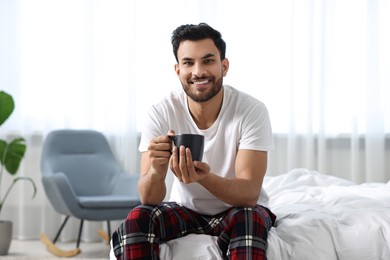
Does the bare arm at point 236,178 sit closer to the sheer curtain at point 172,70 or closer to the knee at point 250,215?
the knee at point 250,215

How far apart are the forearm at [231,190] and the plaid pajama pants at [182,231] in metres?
0.03

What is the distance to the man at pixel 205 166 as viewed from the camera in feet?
6.21

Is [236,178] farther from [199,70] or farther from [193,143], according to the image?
[199,70]

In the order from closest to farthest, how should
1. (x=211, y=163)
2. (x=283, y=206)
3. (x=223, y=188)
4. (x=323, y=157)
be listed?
(x=223, y=188) → (x=211, y=163) → (x=283, y=206) → (x=323, y=157)

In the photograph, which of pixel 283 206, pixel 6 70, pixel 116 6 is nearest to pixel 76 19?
pixel 116 6

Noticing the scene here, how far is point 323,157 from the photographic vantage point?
14.8ft

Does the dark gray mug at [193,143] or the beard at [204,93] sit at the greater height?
the beard at [204,93]

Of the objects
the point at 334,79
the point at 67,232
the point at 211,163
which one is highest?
the point at 334,79

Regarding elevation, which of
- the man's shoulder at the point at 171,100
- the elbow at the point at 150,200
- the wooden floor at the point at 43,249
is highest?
the man's shoulder at the point at 171,100

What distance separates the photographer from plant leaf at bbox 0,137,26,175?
13.2 ft

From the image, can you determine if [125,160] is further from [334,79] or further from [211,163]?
[211,163]

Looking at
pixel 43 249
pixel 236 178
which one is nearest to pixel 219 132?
pixel 236 178

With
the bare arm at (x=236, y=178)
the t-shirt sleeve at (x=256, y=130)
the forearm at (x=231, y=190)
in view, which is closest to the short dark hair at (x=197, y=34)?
the t-shirt sleeve at (x=256, y=130)

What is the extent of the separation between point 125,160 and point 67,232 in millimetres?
652
